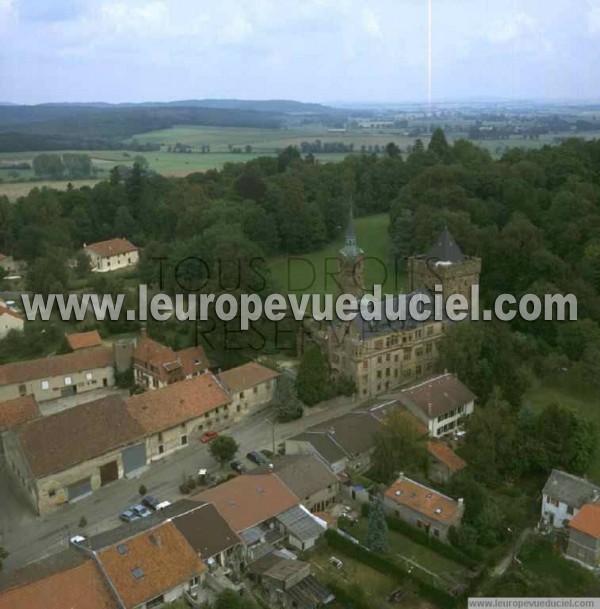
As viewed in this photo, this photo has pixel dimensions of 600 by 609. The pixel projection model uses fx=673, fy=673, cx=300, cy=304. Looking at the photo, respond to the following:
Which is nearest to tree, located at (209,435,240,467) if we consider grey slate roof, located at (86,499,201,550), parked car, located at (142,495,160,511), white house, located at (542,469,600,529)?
parked car, located at (142,495,160,511)

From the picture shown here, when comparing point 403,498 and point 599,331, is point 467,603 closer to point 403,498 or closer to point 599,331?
point 403,498

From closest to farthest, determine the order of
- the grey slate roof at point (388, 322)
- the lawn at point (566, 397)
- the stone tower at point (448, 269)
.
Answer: the lawn at point (566, 397)
the grey slate roof at point (388, 322)
the stone tower at point (448, 269)

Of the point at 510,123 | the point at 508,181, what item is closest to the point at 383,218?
the point at 508,181

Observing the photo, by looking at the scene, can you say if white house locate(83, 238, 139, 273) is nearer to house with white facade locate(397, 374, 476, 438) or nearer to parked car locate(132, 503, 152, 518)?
house with white facade locate(397, 374, 476, 438)

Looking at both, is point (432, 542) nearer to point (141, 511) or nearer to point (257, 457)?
point (257, 457)

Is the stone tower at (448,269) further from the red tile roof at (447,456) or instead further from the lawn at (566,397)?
the red tile roof at (447,456)

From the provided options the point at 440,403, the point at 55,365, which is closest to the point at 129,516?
the point at 55,365

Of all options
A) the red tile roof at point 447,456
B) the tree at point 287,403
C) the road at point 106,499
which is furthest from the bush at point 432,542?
the tree at point 287,403
